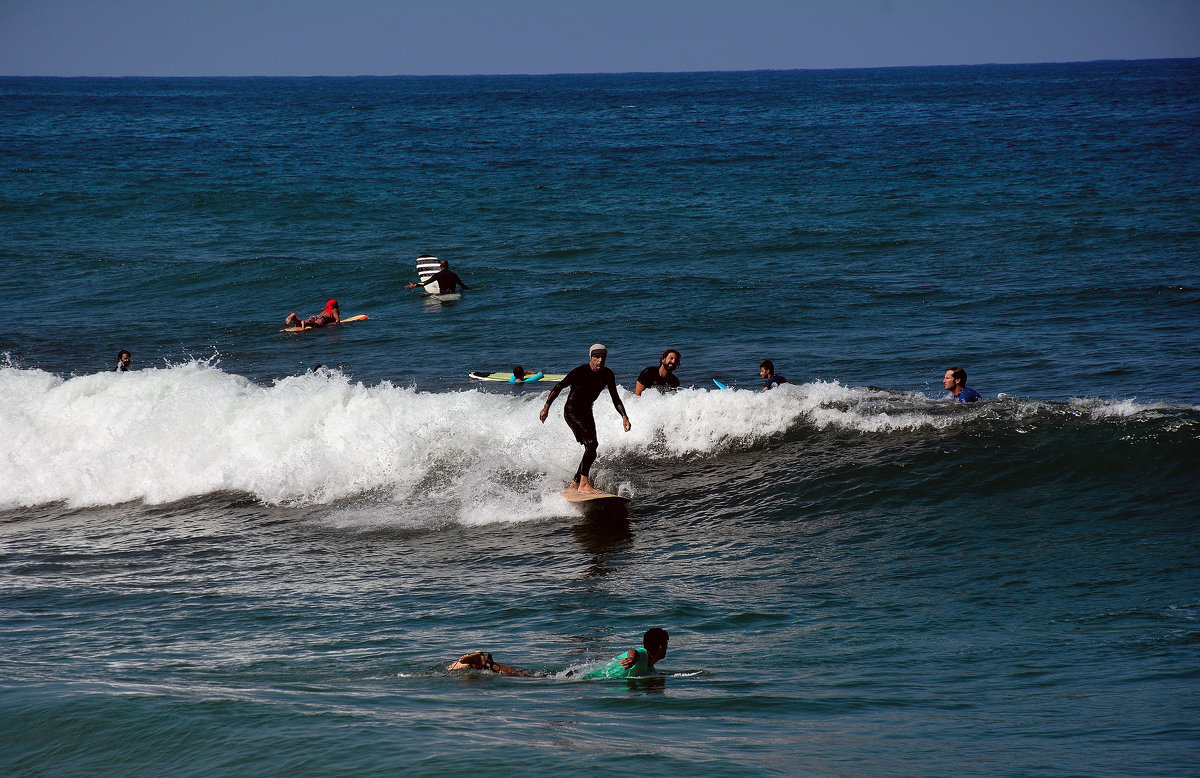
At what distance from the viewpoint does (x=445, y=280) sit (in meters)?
26.5

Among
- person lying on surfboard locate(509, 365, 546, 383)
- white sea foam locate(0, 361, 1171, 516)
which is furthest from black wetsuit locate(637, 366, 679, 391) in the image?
person lying on surfboard locate(509, 365, 546, 383)

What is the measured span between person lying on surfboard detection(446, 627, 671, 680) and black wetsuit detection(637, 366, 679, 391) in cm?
739

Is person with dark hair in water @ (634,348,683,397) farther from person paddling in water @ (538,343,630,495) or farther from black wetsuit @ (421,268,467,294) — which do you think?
black wetsuit @ (421,268,467,294)

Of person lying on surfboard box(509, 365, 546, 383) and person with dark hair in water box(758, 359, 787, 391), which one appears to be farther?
person lying on surfboard box(509, 365, 546, 383)

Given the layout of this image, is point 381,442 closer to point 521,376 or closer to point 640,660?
point 521,376

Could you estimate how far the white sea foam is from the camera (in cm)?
1315

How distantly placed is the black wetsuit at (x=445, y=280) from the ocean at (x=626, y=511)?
893mm

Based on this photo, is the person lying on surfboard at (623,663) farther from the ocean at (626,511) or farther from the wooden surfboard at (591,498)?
the wooden surfboard at (591,498)

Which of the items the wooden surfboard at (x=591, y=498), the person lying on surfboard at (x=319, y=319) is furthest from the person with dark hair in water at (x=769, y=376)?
the person lying on surfboard at (x=319, y=319)

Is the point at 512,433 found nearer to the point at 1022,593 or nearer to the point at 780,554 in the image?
the point at 780,554

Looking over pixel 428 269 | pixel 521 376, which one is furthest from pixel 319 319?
pixel 521 376

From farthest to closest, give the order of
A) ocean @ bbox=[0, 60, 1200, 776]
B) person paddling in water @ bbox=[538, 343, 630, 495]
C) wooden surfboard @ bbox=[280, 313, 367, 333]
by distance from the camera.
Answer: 1. wooden surfboard @ bbox=[280, 313, 367, 333]
2. person paddling in water @ bbox=[538, 343, 630, 495]
3. ocean @ bbox=[0, 60, 1200, 776]

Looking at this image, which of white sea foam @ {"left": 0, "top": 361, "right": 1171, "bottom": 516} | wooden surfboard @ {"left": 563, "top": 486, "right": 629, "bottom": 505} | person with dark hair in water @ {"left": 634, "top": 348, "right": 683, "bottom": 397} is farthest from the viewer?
person with dark hair in water @ {"left": 634, "top": 348, "right": 683, "bottom": 397}

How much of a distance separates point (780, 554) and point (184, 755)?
6072mm
